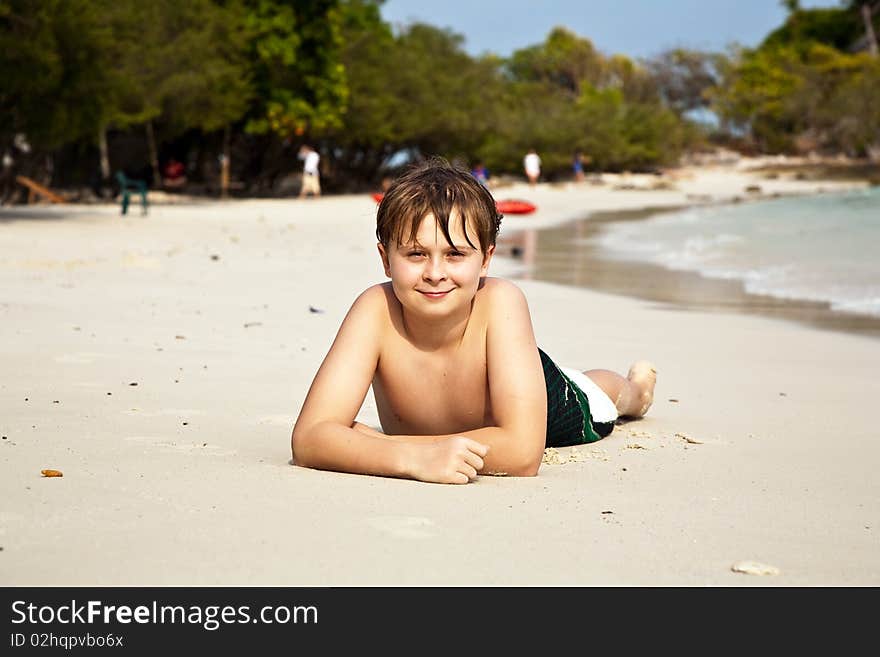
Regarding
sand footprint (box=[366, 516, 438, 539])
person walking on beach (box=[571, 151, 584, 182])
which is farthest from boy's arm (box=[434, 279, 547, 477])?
person walking on beach (box=[571, 151, 584, 182])

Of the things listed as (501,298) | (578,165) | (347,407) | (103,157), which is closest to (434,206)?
(501,298)

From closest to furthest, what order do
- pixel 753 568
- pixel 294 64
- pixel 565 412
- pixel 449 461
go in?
pixel 753 568
pixel 449 461
pixel 565 412
pixel 294 64

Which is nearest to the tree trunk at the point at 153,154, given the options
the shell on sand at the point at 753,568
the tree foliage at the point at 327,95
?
the tree foliage at the point at 327,95

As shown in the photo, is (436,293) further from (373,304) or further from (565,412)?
(565,412)

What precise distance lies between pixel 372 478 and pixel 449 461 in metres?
0.25

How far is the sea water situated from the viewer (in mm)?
11453

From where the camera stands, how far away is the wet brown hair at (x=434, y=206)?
3697mm

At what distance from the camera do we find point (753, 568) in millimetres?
2820

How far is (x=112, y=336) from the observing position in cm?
653

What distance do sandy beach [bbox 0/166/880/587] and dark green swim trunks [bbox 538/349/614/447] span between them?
0.08 m

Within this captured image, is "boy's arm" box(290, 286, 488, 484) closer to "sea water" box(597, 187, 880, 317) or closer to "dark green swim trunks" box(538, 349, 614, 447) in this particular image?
"dark green swim trunks" box(538, 349, 614, 447)

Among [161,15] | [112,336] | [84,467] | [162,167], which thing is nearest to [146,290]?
[112,336]

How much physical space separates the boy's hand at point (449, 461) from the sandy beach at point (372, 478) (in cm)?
4

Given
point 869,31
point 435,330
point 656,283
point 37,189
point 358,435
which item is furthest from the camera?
point 869,31
